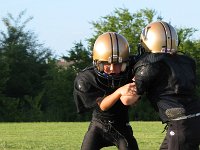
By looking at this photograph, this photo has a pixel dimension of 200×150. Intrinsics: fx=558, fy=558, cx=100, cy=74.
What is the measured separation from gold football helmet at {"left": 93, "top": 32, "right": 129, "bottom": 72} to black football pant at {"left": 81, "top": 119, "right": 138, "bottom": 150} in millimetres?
607

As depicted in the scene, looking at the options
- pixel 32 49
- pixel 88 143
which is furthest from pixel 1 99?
pixel 88 143

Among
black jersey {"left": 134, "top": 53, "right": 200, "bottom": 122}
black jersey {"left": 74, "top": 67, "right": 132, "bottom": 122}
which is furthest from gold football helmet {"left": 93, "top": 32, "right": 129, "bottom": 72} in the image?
black jersey {"left": 134, "top": 53, "right": 200, "bottom": 122}

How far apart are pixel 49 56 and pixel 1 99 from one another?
4.92 meters

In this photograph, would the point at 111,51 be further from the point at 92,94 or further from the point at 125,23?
the point at 125,23

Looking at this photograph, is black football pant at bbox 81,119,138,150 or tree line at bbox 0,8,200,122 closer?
black football pant at bbox 81,119,138,150

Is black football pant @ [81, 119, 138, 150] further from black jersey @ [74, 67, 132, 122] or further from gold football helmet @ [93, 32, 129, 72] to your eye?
→ gold football helmet @ [93, 32, 129, 72]

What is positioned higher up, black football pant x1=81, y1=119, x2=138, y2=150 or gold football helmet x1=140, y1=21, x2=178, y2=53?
gold football helmet x1=140, y1=21, x2=178, y2=53

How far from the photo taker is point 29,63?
1428 inches

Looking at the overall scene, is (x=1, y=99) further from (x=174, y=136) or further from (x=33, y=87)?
(x=174, y=136)

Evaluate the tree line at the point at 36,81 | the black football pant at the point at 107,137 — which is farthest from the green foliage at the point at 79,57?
the black football pant at the point at 107,137

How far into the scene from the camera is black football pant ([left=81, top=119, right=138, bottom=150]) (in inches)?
199

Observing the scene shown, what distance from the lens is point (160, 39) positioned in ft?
14.5

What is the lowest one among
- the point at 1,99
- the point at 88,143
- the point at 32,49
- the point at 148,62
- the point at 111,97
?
the point at 1,99

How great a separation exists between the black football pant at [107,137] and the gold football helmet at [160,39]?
3.08 feet
